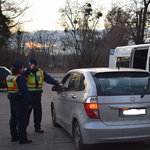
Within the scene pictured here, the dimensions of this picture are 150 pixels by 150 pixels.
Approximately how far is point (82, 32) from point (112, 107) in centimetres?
4533

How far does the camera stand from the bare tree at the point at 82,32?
47372 millimetres

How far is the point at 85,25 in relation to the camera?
48.0m

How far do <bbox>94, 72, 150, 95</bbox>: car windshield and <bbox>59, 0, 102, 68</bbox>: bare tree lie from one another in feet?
141

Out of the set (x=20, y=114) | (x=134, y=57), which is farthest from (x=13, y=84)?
(x=134, y=57)

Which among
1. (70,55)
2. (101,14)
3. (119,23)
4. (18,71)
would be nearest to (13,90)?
(18,71)

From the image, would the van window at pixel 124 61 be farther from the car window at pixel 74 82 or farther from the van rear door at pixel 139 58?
the car window at pixel 74 82

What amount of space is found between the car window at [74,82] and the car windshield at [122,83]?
61 cm

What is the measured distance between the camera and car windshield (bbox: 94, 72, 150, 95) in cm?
456

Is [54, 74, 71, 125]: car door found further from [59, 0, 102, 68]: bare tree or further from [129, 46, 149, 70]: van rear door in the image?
[59, 0, 102, 68]: bare tree

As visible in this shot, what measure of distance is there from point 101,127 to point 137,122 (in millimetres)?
633

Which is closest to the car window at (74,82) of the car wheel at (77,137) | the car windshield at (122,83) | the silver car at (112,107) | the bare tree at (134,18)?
the silver car at (112,107)

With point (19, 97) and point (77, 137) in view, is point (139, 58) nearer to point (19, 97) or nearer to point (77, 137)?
point (19, 97)

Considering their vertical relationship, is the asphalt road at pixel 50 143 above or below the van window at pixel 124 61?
below

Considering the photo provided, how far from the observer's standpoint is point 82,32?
49.0 metres
